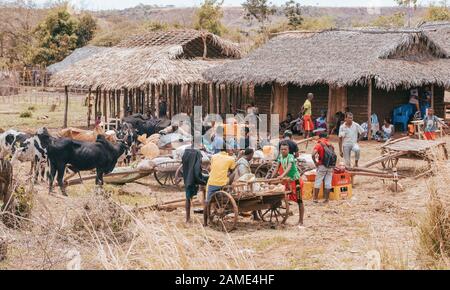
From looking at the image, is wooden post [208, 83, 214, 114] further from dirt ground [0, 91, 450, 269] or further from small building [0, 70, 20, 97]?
small building [0, 70, 20, 97]

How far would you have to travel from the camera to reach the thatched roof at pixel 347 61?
21.8 m

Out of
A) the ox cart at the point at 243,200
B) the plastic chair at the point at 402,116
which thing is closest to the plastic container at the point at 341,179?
the ox cart at the point at 243,200

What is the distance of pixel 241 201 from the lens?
424 inches

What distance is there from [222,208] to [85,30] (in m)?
47.0

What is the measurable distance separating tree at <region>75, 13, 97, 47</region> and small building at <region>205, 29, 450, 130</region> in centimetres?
3127

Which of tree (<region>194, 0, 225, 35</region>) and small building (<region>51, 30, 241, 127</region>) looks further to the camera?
tree (<region>194, 0, 225, 35</region>)

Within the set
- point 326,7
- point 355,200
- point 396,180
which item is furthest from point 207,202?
point 326,7

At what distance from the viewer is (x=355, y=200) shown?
13422 millimetres

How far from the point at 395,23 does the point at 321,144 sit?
1922 inches

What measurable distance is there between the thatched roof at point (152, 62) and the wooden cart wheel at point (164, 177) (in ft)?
27.3

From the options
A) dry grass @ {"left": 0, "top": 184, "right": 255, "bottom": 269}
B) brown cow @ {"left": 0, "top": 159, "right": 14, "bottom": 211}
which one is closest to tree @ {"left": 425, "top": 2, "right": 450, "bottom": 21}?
dry grass @ {"left": 0, "top": 184, "right": 255, "bottom": 269}

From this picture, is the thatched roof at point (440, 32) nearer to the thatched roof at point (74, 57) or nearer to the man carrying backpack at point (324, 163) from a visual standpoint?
the man carrying backpack at point (324, 163)

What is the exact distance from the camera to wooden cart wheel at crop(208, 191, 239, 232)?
413 inches

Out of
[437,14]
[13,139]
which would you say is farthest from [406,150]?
[437,14]
